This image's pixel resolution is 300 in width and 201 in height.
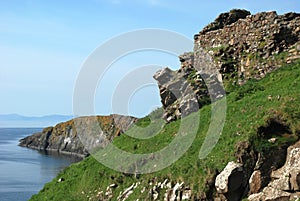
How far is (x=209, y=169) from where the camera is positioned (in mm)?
19406

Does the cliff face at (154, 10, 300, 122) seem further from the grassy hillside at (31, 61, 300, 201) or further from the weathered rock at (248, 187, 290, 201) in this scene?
the weathered rock at (248, 187, 290, 201)

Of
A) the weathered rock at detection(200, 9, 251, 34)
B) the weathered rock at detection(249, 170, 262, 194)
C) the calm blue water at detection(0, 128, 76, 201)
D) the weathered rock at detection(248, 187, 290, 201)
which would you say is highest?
the weathered rock at detection(200, 9, 251, 34)

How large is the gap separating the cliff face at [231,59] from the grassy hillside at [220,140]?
1.26m

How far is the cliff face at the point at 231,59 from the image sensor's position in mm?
27219

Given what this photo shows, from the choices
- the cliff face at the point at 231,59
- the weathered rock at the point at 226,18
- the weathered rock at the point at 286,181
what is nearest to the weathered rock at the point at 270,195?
the weathered rock at the point at 286,181

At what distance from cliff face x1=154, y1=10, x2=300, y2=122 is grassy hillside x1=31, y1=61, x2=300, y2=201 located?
1260mm

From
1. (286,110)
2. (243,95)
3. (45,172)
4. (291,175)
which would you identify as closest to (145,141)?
(243,95)

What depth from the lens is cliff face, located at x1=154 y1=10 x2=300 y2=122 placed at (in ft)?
89.3

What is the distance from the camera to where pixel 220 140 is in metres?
21.3

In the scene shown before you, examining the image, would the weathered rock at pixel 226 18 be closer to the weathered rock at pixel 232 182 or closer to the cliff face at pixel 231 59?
the cliff face at pixel 231 59

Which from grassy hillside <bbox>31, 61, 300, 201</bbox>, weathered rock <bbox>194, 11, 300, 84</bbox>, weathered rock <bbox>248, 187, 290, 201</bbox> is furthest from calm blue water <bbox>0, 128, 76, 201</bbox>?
weathered rock <bbox>248, 187, 290, 201</bbox>

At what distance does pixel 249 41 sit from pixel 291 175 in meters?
13.9

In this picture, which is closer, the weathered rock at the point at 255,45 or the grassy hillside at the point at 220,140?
the grassy hillside at the point at 220,140

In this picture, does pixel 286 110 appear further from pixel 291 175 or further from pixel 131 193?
pixel 131 193
